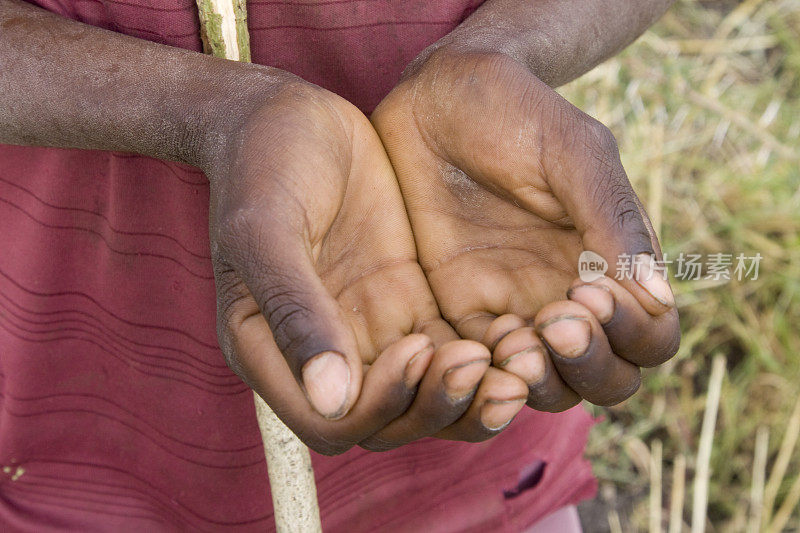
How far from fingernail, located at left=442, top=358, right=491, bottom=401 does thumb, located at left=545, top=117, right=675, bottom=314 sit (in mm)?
156

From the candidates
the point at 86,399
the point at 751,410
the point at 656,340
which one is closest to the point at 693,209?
the point at 751,410

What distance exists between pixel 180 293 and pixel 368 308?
0.84 feet

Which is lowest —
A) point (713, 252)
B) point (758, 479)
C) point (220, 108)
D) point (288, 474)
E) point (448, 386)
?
point (758, 479)

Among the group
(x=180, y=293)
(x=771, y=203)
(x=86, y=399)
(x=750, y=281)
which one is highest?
(x=180, y=293)

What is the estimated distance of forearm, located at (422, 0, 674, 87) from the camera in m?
0.87

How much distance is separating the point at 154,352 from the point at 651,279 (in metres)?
0.59

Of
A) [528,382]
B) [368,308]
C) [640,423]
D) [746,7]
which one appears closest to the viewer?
[528,382]

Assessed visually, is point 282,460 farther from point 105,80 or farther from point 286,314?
point 105,80

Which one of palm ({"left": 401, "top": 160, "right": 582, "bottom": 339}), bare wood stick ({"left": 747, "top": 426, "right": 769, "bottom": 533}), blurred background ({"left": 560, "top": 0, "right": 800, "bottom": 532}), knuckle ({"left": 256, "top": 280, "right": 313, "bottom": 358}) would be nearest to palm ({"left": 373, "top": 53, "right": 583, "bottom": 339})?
palm ({"left": 401, "top": 160, "right": 582, "bottom": 339})

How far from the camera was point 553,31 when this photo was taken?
0.92m

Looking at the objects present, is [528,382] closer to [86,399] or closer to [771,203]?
[86,399]

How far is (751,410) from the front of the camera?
1928 mm

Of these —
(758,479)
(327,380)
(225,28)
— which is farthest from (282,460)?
(758,479)

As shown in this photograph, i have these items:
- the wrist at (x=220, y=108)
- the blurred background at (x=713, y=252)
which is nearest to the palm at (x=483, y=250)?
the wrist at (x=220, y=108)
